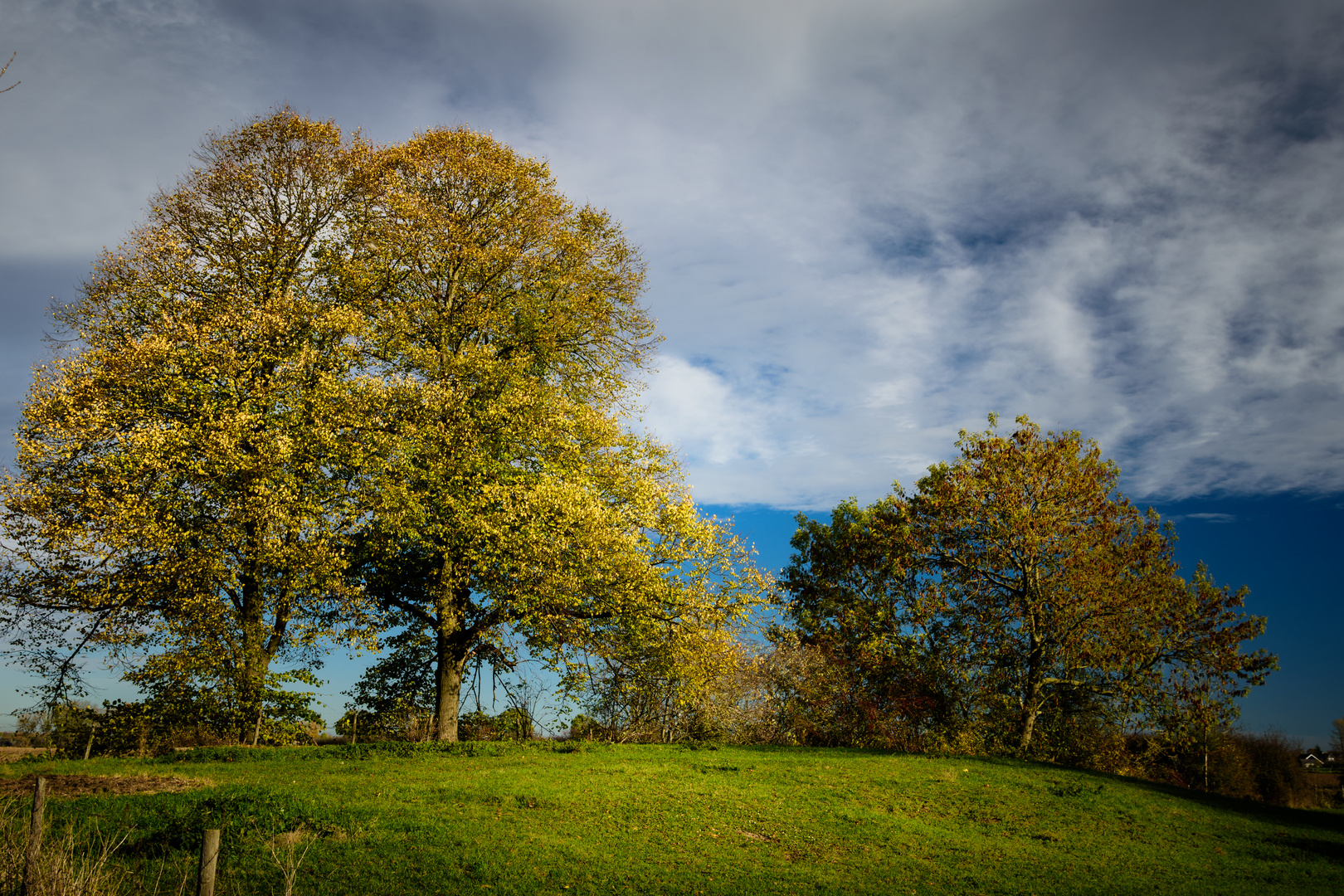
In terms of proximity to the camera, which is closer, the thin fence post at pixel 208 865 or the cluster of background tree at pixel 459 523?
the thin fence post at pixel 208 865

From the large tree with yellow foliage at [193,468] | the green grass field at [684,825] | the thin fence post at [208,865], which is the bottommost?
the green grass field at [684,825]

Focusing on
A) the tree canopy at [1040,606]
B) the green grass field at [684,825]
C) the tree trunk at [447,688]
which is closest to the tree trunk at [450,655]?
the tree trunk at [447,688]

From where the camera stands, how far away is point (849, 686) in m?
29.8

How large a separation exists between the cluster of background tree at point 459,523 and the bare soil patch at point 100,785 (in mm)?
5541

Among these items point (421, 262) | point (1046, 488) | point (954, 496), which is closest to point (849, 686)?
point (954, 496)

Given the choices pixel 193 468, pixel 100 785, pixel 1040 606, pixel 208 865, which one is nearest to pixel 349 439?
pixel 193 468

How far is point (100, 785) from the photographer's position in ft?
43.9

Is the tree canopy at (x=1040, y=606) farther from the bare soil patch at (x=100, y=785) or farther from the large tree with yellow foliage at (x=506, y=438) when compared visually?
the bare soil patch at (x=100, y=785)

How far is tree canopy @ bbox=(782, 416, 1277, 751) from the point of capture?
82.0 ft

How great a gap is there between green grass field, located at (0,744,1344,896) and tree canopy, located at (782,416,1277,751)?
16.3 ft

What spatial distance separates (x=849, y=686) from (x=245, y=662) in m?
21.7

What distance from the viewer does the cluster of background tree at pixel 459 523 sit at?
65.1ft

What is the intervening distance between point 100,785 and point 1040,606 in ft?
87.0

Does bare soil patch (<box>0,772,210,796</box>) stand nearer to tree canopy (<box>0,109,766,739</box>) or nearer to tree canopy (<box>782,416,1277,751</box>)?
tree canopy (<box>0,109,766,739</box>)
